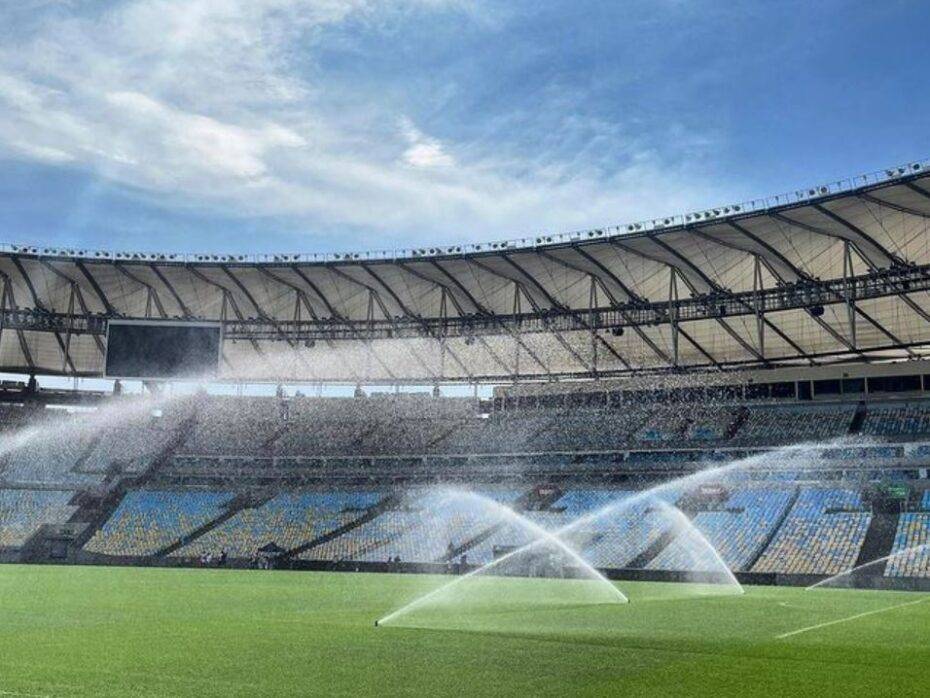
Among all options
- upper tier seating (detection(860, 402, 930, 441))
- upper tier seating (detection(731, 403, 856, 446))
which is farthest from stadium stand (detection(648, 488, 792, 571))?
upper tier seating (detection(860, 402, 930, 441))

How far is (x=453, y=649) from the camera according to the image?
646 inches

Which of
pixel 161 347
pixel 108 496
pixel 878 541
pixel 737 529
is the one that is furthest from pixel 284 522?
pixel 878 541

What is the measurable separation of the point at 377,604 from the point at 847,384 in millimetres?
43301

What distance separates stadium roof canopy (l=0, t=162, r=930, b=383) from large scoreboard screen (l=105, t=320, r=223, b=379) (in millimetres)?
3002

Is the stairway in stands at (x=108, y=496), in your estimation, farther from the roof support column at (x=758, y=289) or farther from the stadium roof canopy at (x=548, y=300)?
the roof support column at (x=758, y=289)

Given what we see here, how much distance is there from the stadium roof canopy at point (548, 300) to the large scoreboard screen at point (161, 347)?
3.00m

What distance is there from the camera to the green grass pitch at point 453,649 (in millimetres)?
12828

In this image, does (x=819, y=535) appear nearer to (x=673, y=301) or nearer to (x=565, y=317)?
(x=673, y=301)

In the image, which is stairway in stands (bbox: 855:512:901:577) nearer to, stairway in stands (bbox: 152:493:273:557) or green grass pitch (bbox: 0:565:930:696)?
green grass pitch (bbox: 0:565:930:696)

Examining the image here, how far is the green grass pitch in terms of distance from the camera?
12828 millimetres

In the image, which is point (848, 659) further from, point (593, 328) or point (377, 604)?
point (593, 328)

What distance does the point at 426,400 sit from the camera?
245ft

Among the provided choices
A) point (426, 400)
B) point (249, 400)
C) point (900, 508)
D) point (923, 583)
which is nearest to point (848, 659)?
point (923, 583)

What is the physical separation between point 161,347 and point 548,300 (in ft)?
78.8
